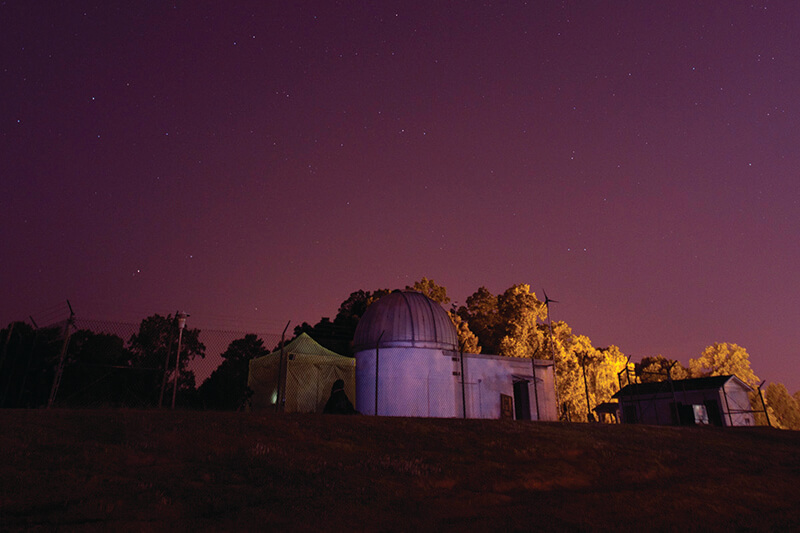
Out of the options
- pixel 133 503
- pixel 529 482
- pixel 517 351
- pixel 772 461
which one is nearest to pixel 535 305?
pixel 517 351

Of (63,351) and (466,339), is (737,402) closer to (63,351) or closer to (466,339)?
(466,339)

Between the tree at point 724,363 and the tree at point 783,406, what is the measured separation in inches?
270

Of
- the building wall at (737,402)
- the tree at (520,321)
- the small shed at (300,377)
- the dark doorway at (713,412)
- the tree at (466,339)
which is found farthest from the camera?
the tree at (520,321)

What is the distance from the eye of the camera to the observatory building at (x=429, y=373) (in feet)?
86.6

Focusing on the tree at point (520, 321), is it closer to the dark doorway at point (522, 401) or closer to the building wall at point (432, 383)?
the dark doorway at point (522, 401)

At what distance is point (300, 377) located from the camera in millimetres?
27422

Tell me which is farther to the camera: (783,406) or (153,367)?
(783,406)

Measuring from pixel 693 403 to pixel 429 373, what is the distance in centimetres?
2603

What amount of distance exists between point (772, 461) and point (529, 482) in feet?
35.1

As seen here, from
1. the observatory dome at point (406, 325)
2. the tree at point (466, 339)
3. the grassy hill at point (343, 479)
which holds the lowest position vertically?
the grassy hill at point (343, 479)

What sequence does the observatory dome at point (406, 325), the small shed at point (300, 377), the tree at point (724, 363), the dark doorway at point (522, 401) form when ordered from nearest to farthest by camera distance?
the small shed at point (300, 377), the observatory dome at point (406, 325), the dark doorway at point (522, 401), the tree at point (724, 363)


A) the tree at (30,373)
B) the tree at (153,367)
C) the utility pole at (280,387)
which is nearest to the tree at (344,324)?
the tree at (153,367)

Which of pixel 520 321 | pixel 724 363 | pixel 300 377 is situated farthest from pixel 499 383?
pixel 724 363

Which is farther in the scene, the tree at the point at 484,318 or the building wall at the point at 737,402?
the tree at the point at 484,318
